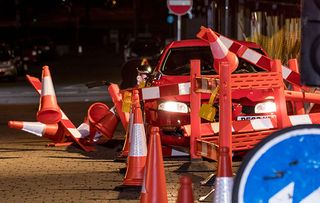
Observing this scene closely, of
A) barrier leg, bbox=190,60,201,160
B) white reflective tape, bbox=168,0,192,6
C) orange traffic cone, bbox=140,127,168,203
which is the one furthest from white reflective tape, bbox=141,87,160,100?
white reflective tape, bbox=168,0,192,6

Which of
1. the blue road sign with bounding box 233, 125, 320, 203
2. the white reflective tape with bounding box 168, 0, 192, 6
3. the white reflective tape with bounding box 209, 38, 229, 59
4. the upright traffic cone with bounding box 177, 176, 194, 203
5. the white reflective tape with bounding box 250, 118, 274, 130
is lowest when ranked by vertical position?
the blue road sign with bounding box 233, 125, 320, 203

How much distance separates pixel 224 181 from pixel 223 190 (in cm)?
6

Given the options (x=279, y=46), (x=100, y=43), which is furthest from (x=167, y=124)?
(x=100, y=43)

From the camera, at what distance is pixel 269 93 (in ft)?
40.3

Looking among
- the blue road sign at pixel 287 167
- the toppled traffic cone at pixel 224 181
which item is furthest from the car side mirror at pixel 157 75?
the blue road sign at pixel 287 167

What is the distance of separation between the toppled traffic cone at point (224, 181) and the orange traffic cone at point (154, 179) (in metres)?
1.98

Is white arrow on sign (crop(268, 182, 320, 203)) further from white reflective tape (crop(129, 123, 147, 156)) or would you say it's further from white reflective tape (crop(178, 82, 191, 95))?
white reflective tape (crop(178, 82, 191, 95))

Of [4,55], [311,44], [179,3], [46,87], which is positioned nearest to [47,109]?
[46,87]

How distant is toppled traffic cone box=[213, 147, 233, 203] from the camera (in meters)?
5.51

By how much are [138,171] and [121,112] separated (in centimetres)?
406

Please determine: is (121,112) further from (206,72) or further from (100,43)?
(100,43)

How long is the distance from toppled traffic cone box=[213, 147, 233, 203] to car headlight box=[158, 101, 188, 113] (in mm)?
6597

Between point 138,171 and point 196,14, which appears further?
point 196,14

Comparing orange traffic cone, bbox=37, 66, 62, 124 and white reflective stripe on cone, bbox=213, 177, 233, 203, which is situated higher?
orange traffic cone, bbox=37, 66, 62, 124
